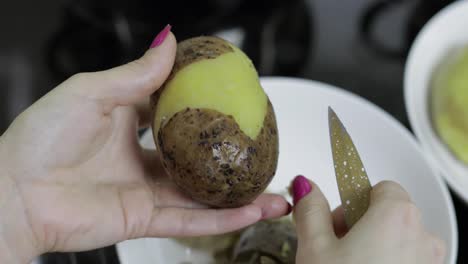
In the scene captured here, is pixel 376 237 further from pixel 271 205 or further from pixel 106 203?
pixel 106 203

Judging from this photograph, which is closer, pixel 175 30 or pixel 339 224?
pixel 339 224

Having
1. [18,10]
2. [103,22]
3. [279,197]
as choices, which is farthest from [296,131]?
[18,10]

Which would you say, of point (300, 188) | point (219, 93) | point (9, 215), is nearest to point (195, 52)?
point (219, 93)

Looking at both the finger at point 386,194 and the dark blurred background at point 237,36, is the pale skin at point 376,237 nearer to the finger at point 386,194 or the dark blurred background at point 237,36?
the finger at point 386,194

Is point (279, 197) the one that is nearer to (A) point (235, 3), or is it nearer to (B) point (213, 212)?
(B) point (213, 212)

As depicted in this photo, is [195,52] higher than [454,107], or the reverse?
[195,52]

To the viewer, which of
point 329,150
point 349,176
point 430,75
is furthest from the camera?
point 430,75

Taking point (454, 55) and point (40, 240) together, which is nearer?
point (40, 240)
